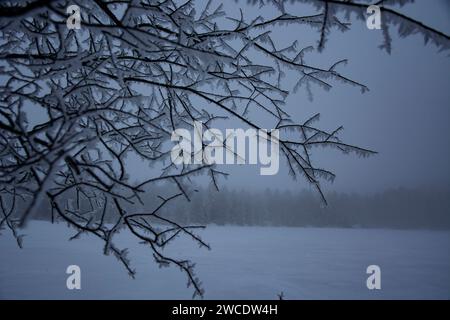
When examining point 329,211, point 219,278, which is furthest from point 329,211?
point 219,278

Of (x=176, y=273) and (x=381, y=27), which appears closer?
(x=381, y=27)

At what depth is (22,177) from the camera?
1688 mm

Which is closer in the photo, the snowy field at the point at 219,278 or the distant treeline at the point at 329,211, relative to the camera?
the snowy field at the point at 219,278

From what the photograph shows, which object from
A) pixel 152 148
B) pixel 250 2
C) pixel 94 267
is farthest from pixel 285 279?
pixel 250 2

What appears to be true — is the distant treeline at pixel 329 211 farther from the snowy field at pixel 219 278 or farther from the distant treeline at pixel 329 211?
the snowy field at pixel 219 278

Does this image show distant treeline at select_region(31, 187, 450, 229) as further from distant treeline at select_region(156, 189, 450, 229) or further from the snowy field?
the snowy field

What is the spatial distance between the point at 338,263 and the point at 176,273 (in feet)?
29.9

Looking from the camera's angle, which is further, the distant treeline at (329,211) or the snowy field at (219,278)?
the distant treeline at (329,211)

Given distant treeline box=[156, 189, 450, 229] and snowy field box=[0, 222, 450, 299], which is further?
distant treeline box=[156, 189, 450, 229]

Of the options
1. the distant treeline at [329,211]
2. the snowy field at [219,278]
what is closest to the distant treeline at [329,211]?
the distant treeline at [329,211]

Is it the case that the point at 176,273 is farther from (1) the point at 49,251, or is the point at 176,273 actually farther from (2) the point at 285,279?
(1) the point at 49,251

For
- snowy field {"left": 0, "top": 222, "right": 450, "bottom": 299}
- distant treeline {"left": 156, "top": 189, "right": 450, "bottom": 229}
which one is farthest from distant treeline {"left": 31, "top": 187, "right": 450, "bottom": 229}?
snowy field {"left": 0, "top": 222, "right": 450, "bottom": 299}
